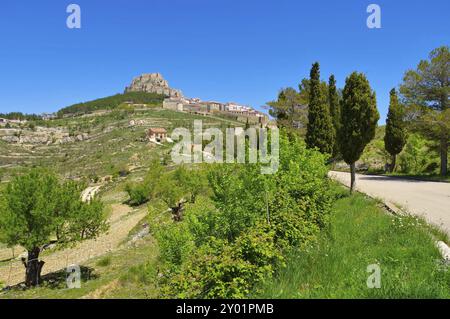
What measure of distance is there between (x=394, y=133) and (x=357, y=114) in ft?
64.6

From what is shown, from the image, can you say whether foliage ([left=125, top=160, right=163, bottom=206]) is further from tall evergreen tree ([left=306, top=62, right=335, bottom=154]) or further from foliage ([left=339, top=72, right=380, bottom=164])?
foliage ([left=339, top=72, right=380, bottom=164])

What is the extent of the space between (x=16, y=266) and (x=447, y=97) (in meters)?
34.0

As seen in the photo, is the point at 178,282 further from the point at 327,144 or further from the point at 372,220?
the point at 327,144

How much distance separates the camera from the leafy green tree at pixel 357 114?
14.5 m

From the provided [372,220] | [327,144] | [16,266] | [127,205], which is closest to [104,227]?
[16,266]

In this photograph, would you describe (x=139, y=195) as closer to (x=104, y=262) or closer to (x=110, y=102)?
(x=104, y=262)

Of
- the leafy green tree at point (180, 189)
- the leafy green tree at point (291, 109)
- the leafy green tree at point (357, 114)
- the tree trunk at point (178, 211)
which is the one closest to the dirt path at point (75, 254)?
the tree trunk at point (178, 211)

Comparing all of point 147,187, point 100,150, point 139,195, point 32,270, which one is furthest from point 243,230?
point 100,150

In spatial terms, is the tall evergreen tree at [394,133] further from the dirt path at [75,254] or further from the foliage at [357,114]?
the dirt path at [75,254]

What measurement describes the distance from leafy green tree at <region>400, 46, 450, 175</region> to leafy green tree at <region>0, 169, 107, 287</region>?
2467cm

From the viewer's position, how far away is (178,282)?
459 cm

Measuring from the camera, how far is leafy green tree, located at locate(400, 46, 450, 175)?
2380 centimetres

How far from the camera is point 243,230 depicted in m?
6.34
